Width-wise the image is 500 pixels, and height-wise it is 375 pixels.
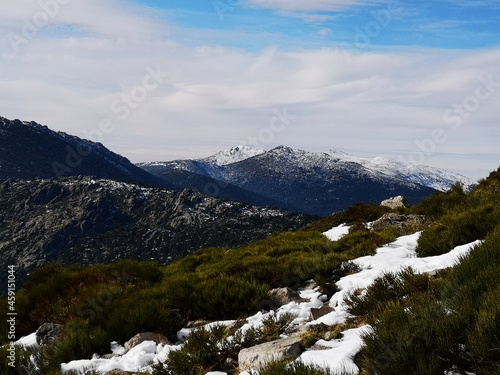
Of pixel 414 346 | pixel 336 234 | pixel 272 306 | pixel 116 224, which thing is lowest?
pixel 116 224

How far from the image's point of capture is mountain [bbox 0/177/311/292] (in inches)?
5276

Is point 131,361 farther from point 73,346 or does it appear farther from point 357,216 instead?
point 357,216

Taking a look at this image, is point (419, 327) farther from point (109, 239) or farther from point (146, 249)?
point (109, 239)

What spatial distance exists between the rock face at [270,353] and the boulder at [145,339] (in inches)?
78.9

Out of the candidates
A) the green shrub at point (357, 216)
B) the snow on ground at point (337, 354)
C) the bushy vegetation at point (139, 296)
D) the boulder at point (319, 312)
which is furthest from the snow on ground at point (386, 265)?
the green shrub at point (357, 216)

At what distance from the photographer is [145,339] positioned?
6480mm

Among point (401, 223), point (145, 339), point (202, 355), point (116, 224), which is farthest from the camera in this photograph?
point (116, 224)

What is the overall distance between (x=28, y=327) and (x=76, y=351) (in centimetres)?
320

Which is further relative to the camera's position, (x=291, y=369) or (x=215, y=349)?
(x=215, y=349)

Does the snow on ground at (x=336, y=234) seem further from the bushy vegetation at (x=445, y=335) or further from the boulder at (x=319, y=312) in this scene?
the bushy vegetation at (x=445, y=335)

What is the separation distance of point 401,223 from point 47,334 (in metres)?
12.8

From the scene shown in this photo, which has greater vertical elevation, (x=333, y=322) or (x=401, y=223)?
(x=401, y=223)

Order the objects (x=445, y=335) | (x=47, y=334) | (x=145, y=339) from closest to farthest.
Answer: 1. (x=445, y=335)
2. (x=145, y=339)
3. (x=47, y=334)

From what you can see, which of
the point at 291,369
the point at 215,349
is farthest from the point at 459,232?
the point at 291,369
